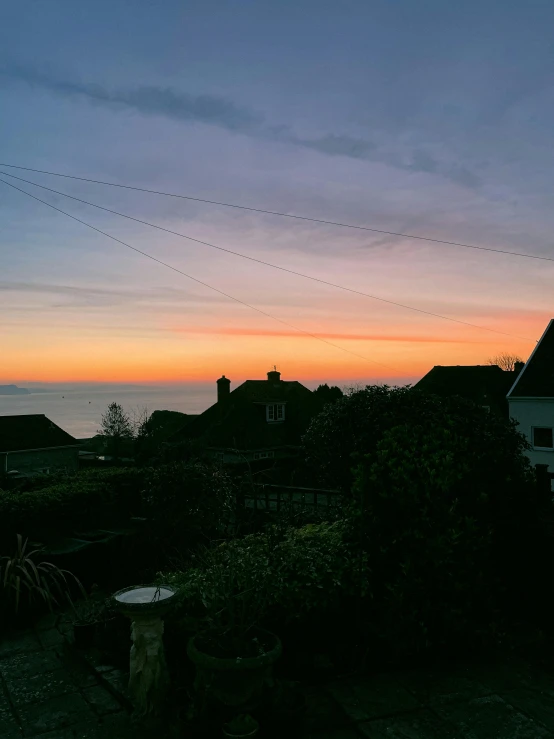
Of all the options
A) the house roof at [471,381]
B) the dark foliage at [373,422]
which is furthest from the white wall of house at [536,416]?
the dark foliage at [373,422]

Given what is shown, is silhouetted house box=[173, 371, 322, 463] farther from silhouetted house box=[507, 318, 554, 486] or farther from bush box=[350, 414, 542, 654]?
bush box=[350, 414, 542, 654]

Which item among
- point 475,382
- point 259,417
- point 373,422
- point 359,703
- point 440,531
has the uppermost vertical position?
point 475,382

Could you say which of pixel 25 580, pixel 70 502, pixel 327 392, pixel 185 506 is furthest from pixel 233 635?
pixel 327 392

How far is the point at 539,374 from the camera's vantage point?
24.3m

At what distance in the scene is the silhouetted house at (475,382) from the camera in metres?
32.8

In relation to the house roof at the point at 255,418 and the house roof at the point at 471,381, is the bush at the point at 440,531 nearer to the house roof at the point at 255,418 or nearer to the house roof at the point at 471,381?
the house roof at the point at 255,418

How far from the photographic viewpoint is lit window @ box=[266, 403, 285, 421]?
113ft

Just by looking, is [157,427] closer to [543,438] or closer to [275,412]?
[275,412]

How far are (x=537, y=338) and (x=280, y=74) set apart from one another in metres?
21.9

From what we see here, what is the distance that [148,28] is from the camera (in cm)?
825

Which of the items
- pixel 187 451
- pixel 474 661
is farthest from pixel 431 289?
pixel 474 661

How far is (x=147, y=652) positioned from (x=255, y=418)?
95.9 feet

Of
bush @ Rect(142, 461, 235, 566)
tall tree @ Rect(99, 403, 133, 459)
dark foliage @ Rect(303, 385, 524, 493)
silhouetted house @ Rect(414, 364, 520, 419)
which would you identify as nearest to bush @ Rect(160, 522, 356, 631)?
dark foliage @ Rect(303, 385, 524, 493)

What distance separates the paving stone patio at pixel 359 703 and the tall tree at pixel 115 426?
4467cm
